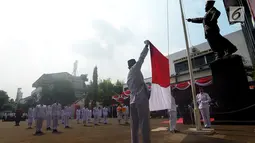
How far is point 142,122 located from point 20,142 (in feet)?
18.5

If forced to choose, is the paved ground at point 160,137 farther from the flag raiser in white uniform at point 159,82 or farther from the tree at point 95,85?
the tree at point 95,85

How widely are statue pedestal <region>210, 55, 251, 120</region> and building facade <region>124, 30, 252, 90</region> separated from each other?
9221 millimetres

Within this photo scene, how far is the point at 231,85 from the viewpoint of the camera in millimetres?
6328

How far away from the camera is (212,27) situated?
6.81 m

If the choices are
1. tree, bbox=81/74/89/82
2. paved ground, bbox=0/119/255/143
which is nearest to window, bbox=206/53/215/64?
paved ground, bbox=0/119/255/143

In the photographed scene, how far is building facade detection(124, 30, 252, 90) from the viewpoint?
59.0ft

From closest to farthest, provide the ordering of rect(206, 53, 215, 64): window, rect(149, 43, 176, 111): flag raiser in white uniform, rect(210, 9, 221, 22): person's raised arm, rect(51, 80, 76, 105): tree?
rect(149, 43, 176, 111): flag raiser in white uniform → rect(210, 9, 221, 22): person's raised arm → rect(206, 53, 215, 64): window → rect(51, 80, 76, 105): tree

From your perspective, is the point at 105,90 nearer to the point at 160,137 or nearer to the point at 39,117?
the point at 39,117

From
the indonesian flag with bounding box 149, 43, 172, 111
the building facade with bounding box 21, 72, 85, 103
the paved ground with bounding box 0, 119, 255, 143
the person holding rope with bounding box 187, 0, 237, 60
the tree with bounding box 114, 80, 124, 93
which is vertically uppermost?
the building facade with bounding box 21, 72, 85, 103

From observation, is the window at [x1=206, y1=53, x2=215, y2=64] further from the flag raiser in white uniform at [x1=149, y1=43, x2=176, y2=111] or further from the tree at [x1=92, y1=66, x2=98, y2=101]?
the tree at [x1=92, y1=66, x2=98, y2=101]

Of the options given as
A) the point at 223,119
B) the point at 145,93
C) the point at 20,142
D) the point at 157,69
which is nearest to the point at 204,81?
the point at 223,119

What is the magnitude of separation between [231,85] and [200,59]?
15107 millimetres

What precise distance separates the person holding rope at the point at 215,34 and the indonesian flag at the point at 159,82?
3.85m

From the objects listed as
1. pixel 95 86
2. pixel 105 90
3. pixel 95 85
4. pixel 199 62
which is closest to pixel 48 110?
pixel 199 62
